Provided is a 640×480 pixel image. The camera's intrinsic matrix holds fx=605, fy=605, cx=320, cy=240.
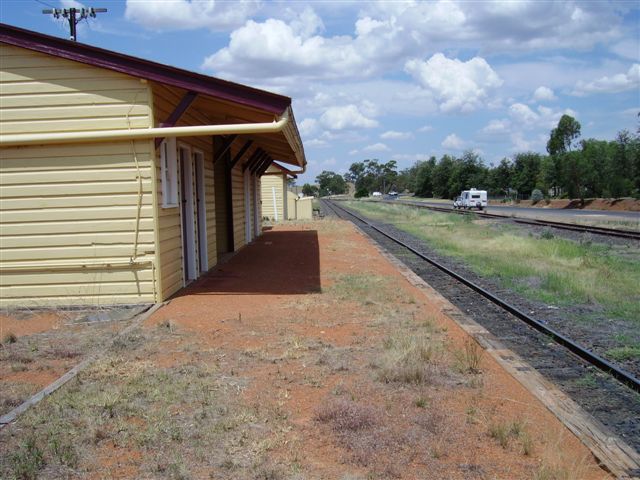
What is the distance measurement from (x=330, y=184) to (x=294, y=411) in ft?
613

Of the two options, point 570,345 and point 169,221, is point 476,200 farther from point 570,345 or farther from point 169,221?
point 570,345

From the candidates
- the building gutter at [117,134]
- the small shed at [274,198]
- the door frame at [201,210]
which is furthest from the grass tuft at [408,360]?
the small shed at [274,198]

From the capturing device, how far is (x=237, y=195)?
1717cm

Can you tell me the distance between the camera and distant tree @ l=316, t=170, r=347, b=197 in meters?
190

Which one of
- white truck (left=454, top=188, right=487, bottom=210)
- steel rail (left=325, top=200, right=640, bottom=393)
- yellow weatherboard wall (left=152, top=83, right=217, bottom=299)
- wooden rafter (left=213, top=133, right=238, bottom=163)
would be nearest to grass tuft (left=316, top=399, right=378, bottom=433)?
steel rail (left=325, top=200, right=640, bottom=393)

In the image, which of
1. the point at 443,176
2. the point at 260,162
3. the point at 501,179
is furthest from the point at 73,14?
the point at 443,176

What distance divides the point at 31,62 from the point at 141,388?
18.5 feet

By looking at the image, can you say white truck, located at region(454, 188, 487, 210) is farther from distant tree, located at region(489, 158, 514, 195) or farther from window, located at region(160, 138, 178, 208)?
window, located at region(160, 138, 178, 208)

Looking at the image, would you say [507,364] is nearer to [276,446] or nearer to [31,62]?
[276,446]

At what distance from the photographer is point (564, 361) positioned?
6836 mm

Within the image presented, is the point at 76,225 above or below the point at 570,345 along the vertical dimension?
above

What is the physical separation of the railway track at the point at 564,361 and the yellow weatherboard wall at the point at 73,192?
516cm

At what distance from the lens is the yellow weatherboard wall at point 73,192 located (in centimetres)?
853

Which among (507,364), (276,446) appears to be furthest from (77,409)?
(507,364)
